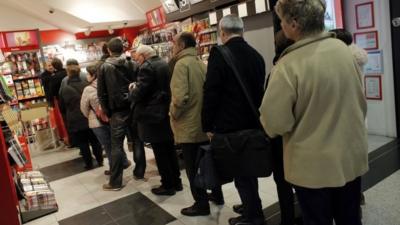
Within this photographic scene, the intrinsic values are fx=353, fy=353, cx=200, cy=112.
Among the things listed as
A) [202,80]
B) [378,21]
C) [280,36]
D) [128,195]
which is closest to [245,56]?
[280,36]

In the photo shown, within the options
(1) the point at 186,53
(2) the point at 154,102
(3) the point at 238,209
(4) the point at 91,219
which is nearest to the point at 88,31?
(2) the point at 154,102

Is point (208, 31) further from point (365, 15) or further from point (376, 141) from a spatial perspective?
point (376, 141)

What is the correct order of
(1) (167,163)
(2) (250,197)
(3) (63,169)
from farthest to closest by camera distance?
(3) (63,169), (1) (167,163), (2) (250,197)

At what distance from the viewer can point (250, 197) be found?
2.52 metres

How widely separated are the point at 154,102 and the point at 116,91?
566mm

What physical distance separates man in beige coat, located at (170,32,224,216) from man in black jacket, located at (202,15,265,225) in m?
0.40

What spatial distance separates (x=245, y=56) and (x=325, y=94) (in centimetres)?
89

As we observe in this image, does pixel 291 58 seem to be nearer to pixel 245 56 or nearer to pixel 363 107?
pixel 363 107

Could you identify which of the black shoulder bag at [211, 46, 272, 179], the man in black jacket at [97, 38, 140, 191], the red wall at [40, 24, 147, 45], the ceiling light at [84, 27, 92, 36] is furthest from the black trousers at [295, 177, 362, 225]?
the red wall at [40, 24, 147, 45]

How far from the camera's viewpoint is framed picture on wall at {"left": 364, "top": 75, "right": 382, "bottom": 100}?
177 inches

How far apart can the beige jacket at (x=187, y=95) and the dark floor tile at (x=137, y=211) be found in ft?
2.46

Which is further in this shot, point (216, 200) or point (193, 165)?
point (216, 200)

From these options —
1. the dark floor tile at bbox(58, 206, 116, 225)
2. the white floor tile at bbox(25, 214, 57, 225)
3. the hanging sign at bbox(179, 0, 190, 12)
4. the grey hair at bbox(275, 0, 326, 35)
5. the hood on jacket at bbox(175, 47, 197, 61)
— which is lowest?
the white floor tile at bbox(25, 214, 57, 225)

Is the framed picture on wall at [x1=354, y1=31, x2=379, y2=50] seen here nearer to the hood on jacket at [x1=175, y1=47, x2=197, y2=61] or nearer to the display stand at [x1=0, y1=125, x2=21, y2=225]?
the hood on jacket at [x1=175, y1=47, x2=197, y2=61]
